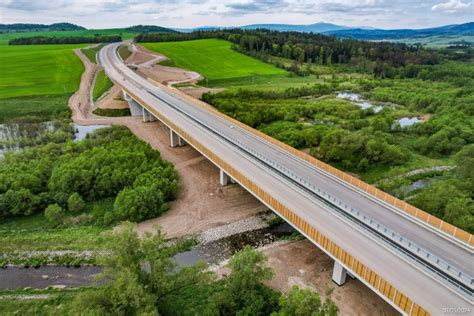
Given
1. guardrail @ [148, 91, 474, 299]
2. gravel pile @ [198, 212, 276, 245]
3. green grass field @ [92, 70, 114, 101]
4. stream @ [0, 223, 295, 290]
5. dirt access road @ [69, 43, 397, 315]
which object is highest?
green grass field @ [92, 70, 114, 101]

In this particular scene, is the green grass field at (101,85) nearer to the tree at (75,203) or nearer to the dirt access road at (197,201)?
the dirt access road at (197,201)

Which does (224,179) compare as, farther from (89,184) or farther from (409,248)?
(409,248)

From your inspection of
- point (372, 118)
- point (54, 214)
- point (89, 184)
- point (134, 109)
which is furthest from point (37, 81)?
point (372, 118)

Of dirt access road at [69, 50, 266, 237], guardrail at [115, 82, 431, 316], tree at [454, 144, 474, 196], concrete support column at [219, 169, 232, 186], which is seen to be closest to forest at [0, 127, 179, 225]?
dirt access road at [69, 50, 266, 237]

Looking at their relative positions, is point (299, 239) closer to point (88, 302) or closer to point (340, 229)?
point (340, 229)

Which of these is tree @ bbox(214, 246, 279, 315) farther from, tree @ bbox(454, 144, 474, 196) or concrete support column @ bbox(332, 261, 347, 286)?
tree @ bbox(454, 144, 474, 196)
